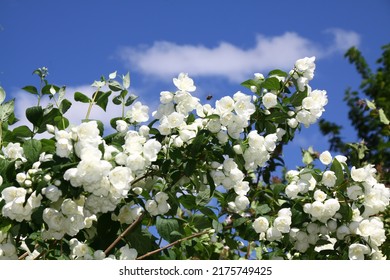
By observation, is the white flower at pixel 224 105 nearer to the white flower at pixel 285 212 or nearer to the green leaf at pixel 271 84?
the green leaf at pixel 271 84

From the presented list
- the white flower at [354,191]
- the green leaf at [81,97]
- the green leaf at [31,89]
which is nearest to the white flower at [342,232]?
the white flower at [354,191]

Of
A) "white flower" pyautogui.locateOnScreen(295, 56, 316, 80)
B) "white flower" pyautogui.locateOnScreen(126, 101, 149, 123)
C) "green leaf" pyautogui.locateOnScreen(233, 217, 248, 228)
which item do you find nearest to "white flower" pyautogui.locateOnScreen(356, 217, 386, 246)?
"green leaf" pyautogui.locateOnScreen(233, 217, 248, 228)

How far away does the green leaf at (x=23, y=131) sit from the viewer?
305 centimetres

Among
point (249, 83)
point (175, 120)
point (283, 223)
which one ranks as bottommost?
point (283, 223)

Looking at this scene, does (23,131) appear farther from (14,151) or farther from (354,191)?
(354,191)

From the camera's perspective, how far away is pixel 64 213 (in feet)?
8.78

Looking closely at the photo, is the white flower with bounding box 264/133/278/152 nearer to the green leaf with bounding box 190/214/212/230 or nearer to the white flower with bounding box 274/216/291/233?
the white flower with bounding box 274/216/291/233

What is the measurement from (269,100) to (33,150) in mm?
1180

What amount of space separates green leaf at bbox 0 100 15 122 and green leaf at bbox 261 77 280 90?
1.29 m

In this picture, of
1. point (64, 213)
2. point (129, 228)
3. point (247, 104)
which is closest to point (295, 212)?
point (247, 104)

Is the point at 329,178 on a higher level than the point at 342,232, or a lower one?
higher

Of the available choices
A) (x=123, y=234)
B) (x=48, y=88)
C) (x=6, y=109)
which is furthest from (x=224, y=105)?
(x=6, y=109)

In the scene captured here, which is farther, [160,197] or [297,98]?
[297,98]

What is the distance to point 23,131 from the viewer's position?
3.05 meters
